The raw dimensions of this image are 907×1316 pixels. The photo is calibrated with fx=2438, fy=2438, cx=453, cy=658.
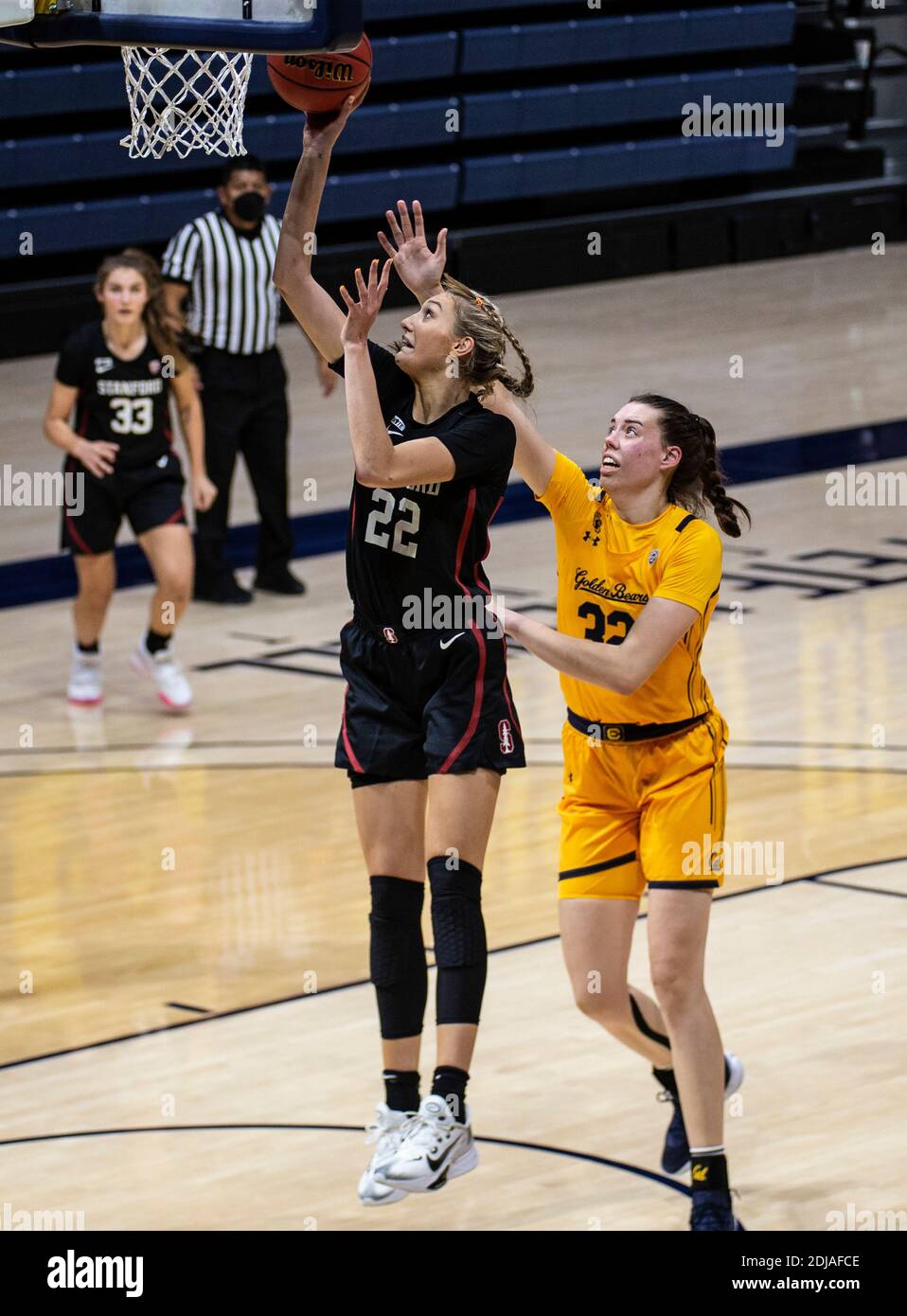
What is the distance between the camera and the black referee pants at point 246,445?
34.9 feet

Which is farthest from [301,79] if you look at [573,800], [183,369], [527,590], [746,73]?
[746,73]

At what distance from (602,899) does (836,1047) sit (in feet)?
4.22

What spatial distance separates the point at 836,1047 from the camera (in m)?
5.81

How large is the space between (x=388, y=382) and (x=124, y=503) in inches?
173

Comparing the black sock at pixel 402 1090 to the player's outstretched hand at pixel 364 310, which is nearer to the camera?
the player's outstretched hand at pixel 364 310

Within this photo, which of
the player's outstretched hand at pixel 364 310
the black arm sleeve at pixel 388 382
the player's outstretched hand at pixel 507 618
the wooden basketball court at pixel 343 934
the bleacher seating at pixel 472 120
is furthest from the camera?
the bleacher seating at pixel 472 120

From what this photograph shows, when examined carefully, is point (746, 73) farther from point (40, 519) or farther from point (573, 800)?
point (573, 800)

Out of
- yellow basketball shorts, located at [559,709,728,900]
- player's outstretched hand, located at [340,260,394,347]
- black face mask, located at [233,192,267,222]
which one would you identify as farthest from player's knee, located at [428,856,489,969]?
black face mask, located at [233,192,267,222]

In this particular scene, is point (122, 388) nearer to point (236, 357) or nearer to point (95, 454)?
point (95, 454)

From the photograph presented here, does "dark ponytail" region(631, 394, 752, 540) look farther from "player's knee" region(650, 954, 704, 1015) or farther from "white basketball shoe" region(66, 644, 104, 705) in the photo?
"white basketball shoe" region(66, 644, 104, 705)

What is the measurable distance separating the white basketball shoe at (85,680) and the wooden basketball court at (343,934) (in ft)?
0.27

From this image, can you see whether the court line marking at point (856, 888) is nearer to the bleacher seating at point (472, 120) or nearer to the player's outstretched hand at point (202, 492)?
the player's outstretched hand at point (202, 492)

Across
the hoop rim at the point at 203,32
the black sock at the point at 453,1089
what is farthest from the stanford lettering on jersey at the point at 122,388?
the black sock at the point at 453,1089

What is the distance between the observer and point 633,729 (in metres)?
4.79
